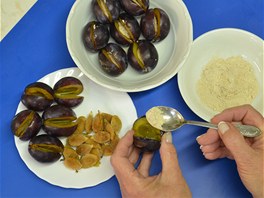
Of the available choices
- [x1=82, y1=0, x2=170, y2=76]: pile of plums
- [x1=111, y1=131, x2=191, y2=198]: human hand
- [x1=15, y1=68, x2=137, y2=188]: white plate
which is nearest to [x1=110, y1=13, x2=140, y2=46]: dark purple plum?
[x1=82, y1=0, x2=170, y2=76]: pile of plums

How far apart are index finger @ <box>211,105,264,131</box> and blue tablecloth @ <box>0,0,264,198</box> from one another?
10 centimetres

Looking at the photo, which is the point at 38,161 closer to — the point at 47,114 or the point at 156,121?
the point at 47,114

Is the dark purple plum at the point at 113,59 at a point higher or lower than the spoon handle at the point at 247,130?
higher

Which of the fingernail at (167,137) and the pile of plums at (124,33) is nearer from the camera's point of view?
the fingernail at (167,137)

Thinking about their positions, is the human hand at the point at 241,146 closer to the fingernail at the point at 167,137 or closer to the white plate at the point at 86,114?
the fingernail at the point at 167,137

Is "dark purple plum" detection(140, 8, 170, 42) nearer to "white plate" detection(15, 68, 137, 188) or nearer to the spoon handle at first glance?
"white plate" detection(15, 68, 137, 188)

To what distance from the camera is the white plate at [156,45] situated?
839 mm

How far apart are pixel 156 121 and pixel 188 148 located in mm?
155

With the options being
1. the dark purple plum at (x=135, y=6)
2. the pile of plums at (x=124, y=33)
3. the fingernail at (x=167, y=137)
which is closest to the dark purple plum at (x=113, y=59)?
the pile of plums at (x=124, y=33)

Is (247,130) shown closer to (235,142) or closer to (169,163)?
(235,142)

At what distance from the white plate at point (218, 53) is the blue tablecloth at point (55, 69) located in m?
0.05

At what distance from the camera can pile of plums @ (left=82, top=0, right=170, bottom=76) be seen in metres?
0.86

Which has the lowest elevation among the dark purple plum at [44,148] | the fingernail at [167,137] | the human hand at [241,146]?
the human hand at [241,146]

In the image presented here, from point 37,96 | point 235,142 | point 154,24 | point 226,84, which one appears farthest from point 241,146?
point 37,96
